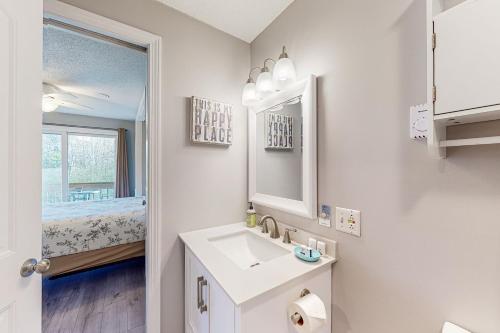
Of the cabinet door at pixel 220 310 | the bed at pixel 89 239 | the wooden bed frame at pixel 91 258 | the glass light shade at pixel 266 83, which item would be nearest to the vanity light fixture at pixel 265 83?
the glass light shade at pixel 266 83

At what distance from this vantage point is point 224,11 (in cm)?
140

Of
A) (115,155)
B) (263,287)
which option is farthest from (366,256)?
(115,155)

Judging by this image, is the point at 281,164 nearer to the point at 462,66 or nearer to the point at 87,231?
the point at 462,66

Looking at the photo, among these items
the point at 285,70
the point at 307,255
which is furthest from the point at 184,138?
the point at 307,255

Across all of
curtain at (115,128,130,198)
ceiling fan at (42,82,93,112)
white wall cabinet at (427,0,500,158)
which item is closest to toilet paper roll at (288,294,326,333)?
white wall cabinet at (427,0,500,158)

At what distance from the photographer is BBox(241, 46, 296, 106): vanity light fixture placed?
4.08 feet

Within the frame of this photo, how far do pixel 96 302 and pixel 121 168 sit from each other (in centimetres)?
327

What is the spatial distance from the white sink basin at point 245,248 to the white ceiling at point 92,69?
5.04ft

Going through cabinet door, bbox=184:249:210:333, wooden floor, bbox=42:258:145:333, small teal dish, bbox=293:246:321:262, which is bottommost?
wooden floor, bbox=42:258:145:333

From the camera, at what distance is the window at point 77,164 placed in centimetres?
387

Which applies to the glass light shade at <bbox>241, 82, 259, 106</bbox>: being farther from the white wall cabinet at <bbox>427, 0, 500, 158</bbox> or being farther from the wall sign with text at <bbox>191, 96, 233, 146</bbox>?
the white wall cabinet at <bbox>427, 0, 500, 158</bbox>

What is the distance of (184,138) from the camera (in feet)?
4.63

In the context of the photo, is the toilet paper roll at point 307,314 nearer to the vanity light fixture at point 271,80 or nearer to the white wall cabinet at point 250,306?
the white wall cabinet at point 250,306

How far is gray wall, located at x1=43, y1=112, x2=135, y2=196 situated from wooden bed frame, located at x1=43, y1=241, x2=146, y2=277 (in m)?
2.85
